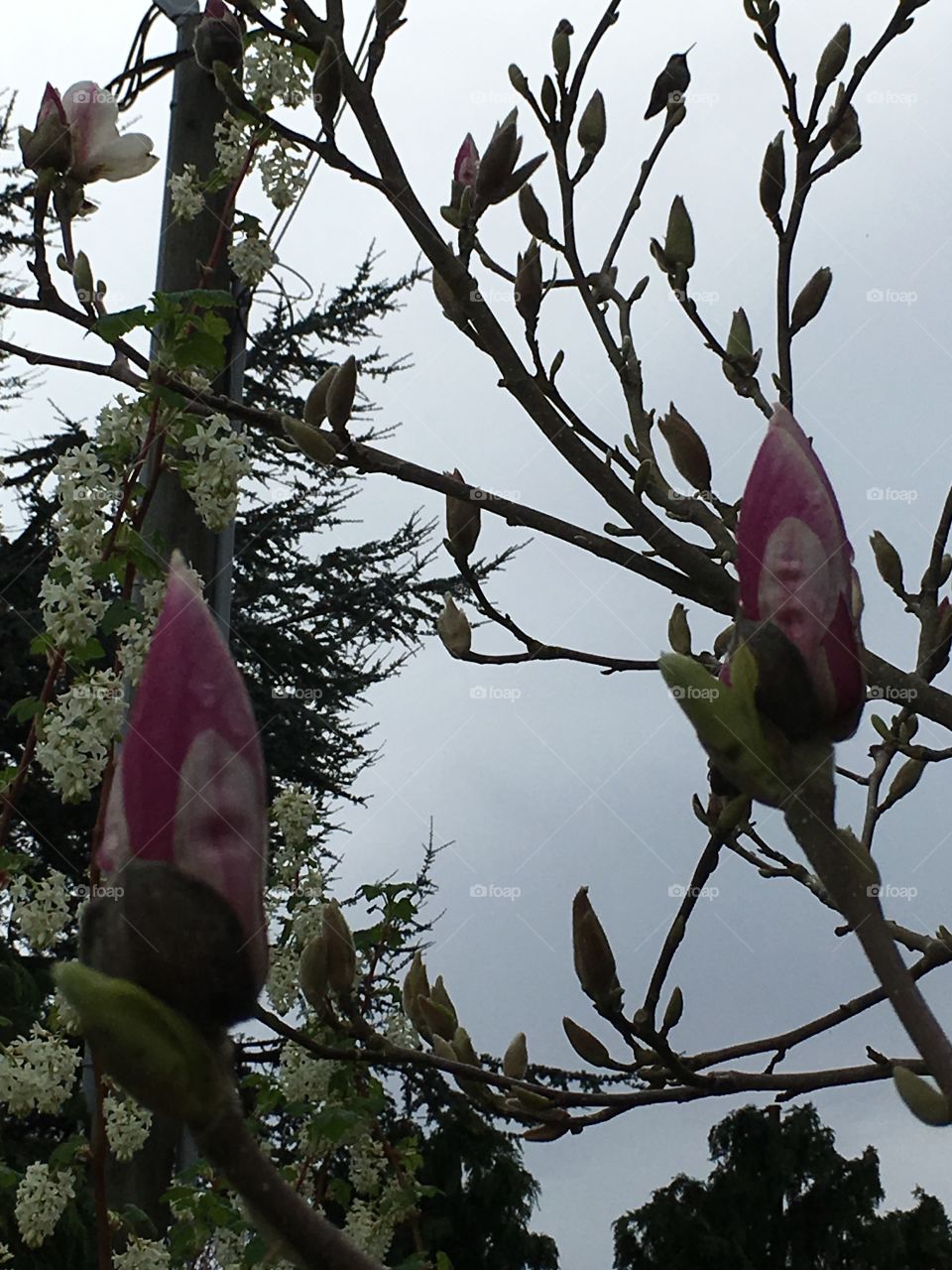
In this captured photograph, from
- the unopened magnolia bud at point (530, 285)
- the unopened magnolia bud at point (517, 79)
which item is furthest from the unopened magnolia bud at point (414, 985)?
the unopened magnolia bud at point (517, 79)

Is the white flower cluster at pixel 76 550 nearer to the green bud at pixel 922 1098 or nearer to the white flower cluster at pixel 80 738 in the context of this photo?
the white flower cluster at pixel 80 738

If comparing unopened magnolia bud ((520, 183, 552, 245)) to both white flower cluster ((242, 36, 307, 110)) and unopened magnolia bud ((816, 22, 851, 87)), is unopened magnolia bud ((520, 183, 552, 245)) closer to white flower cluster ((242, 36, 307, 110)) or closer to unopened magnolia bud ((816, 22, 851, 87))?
unopened magnolia bud ((816, 22, 851, 87))

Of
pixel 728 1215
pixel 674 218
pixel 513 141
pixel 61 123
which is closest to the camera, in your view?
pixel 513 141

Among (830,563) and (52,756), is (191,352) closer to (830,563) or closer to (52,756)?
(52,756)

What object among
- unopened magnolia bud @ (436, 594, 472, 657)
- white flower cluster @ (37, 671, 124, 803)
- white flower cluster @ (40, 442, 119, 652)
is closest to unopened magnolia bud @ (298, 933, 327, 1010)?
unopened magnolia bud @ (436, 594, 472, 657)

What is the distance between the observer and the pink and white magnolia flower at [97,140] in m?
1.82

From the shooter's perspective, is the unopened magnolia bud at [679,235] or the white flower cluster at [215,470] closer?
the unopened magnolia bud at [679,235]

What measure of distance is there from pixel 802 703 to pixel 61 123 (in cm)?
163

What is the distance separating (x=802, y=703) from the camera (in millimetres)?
500

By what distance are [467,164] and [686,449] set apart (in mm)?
447

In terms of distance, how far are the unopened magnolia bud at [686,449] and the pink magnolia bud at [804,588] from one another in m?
0.94

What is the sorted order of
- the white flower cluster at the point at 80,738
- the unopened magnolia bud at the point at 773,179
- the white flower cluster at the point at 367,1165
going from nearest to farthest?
the unopened magnolia bud at the point at 773,179 < the white flower cluster at the point at 80,738 < the white flower cluster at the point at 367,1165

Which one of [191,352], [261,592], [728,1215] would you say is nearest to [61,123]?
[191,352]

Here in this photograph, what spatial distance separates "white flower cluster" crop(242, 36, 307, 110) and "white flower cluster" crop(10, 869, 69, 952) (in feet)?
4.68
